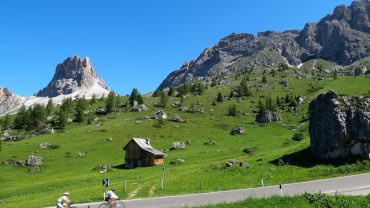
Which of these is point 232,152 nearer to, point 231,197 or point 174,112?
point 231,197

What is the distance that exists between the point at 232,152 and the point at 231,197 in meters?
66.3

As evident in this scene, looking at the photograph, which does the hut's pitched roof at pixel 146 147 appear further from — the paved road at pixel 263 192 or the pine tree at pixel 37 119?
the pine tree at pixel 37 119

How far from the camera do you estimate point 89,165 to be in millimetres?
106688

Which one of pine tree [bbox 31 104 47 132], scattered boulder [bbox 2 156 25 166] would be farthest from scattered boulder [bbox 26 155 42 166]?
pine tree [bbox 31 104 47 132]

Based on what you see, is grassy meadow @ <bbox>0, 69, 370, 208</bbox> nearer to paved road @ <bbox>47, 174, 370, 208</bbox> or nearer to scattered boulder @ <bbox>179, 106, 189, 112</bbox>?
scattered boulder @ <bbox>179, 106, 189, 112</bbox>

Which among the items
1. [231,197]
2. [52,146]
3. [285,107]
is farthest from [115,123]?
[231,197]

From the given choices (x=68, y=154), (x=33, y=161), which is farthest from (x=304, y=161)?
(x=68, y=154)

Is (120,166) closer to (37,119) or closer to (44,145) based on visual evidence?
(44,145)

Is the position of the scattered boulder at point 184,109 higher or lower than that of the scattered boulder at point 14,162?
higher

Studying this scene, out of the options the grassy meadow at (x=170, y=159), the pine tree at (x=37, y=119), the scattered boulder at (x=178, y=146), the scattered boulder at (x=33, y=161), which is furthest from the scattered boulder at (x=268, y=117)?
the pine tree at (x=37, y=119)

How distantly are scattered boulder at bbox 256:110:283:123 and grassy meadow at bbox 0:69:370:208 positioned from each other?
3.36 m

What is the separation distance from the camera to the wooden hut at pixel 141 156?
104m

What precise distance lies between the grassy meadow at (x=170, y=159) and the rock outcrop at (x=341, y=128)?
2.37 m

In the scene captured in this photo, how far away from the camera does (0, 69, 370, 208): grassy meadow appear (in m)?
49.5
